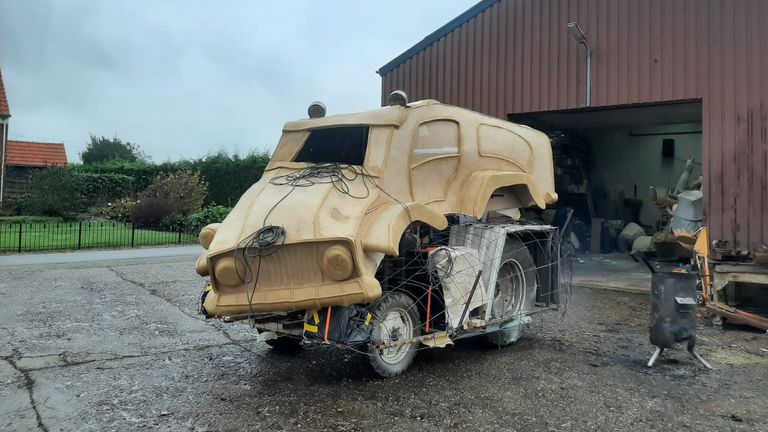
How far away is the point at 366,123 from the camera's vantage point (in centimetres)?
558

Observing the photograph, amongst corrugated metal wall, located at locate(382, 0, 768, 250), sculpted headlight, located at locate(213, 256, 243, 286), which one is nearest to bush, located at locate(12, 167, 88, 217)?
corrugated metal wall, located at locate(382, 0, 768, 250)

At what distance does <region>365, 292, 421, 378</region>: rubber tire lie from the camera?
15.8 ft

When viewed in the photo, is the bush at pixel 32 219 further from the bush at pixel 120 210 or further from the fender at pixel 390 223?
the fender at pixel 390 223

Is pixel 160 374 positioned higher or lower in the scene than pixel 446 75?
lower

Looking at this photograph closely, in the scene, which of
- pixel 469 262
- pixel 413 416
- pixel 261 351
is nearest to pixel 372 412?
pixel 413 416

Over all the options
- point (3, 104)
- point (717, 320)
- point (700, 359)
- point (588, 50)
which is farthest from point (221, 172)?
point (700, 359)

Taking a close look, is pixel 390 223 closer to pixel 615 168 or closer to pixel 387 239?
pixel 387 239

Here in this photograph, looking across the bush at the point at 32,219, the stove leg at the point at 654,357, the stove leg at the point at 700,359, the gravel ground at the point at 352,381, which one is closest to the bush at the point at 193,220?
the bush at the point at 32,219

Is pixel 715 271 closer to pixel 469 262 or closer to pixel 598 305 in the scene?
pixel 598 305

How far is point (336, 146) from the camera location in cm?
582

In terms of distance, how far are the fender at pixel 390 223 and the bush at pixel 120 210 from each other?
20.1 meters

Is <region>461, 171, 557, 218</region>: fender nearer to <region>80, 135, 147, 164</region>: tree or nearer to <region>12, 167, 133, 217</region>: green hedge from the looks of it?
<region>12, 167, 133, 217</region>: green hedge

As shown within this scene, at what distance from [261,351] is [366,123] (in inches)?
107

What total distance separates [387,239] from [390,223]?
7.3 inches
